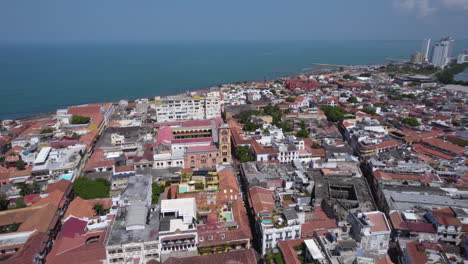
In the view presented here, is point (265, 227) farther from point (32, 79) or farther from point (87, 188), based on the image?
point (32, 79)

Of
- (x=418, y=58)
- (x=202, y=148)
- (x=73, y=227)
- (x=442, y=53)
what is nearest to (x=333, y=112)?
(x=202, y=148)

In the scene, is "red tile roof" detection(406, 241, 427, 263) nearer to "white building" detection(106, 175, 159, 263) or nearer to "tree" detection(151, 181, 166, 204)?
"white building" detection(106, 175, 159, 263)

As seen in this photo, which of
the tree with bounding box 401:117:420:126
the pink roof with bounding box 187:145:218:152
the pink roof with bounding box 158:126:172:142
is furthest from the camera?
the tree with bounding box 401:117:420:126

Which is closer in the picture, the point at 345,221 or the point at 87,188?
the point at 345,221

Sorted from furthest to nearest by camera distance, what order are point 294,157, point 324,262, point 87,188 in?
1. point 294,157
2. point 87,188
3. point 324,262

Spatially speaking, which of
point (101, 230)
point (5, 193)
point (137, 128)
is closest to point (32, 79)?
point (137, 128)

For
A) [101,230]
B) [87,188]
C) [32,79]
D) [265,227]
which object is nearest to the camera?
[265,227]

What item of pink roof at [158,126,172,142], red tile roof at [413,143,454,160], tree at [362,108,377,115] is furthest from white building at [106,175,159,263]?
tree at [362,108,377,115]

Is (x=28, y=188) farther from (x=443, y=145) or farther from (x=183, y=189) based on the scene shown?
(x=443, y=145)

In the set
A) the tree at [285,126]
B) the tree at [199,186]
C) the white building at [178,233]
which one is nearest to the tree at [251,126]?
the tree at [285,126]
